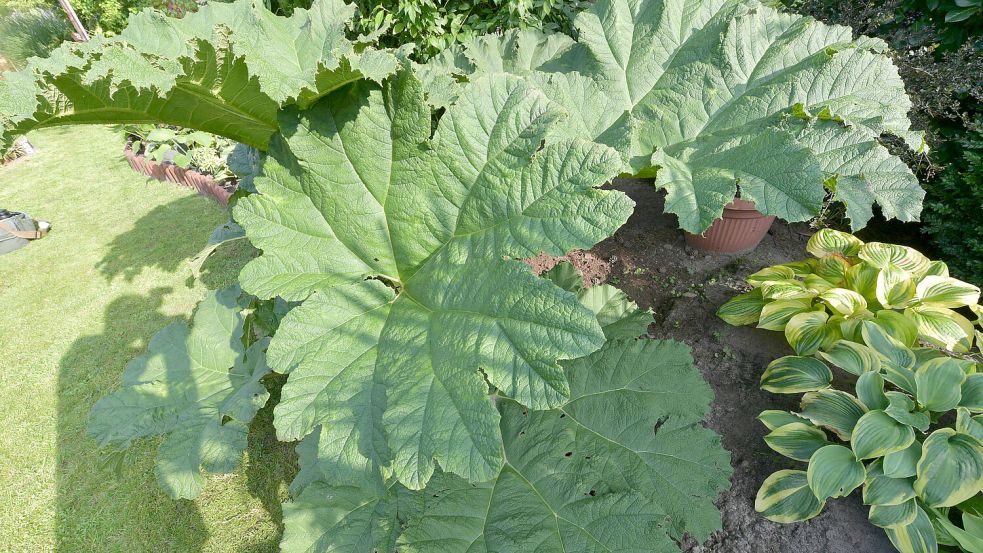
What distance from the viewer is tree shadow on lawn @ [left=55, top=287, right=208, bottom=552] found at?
2.40 meters

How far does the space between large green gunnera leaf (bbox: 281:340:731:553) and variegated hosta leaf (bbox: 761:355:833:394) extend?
0.88 metres

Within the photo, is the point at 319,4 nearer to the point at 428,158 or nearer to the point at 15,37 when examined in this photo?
the point at 428,158

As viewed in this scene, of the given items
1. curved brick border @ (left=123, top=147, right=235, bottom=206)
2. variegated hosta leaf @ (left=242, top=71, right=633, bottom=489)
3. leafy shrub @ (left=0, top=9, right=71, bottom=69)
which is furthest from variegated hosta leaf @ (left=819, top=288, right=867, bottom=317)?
Answer: leafy shrub @ (left=0, top=9, right=71, bottom=69)

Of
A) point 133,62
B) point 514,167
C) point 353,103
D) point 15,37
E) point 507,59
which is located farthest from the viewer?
point 15,37

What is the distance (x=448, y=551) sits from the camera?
1.33m

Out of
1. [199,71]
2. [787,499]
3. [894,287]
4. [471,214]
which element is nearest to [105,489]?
[199,71]

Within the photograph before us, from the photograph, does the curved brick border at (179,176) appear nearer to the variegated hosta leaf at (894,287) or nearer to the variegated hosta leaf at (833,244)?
the variegated hosta leaf at (833,244)

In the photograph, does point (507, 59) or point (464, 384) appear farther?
point (507, 59)

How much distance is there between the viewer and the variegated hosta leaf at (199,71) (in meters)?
1.01

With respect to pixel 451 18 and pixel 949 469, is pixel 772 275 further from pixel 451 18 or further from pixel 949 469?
pixel 451 18

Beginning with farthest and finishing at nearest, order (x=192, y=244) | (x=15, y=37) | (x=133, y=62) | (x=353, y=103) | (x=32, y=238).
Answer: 1. (x=15, y=37)
2. (x=32, y=238)
3. (x=192, y=244)
4. (x=353, y=103)
5. (x=133, y=62)

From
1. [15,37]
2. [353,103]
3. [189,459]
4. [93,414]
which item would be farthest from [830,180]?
[15,37]

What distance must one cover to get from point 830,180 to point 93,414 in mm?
2506

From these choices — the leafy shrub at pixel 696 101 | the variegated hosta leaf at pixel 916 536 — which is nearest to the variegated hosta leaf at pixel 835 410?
the variegated hosta leaf at pixel 916 536
